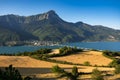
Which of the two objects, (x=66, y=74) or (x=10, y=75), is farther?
(x=66, y=74)

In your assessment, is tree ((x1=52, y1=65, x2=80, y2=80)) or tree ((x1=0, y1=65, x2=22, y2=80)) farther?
tree ((x1=52, y1=65, x2=80, y2=80))

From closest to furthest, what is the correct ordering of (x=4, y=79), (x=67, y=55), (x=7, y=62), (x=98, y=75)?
1. (x=4, y=79)
2. (x=98, y=75)
3. (x=7, y=62)
4. (x=67, y=55)

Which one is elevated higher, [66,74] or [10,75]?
[10,75]

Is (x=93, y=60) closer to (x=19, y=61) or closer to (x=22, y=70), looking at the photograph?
(x=19, y=61)

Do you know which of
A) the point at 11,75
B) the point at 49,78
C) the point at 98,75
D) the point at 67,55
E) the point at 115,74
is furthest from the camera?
the point at 67,55

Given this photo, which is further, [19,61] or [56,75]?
[19,61]

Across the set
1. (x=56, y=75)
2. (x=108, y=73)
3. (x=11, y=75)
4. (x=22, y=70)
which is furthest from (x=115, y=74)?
(x=11, y=75)

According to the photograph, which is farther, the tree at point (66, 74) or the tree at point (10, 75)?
the tree at point (66, 74)

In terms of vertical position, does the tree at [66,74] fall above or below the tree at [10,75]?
below

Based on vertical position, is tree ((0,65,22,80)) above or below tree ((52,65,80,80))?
above

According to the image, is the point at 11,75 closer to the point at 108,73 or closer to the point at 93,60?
the point at 108,73
